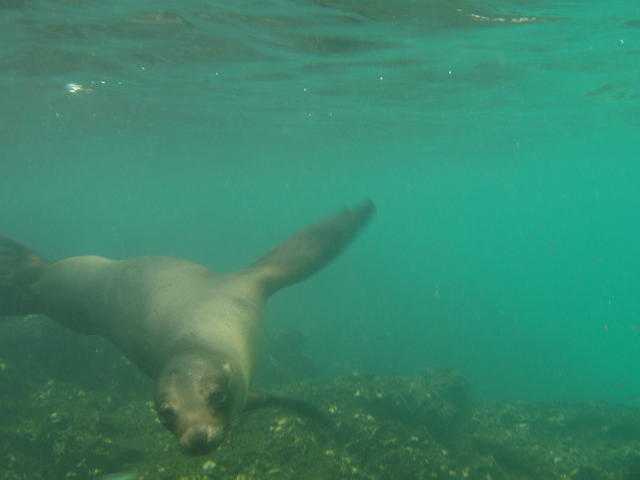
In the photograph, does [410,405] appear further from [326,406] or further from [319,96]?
[319,96]

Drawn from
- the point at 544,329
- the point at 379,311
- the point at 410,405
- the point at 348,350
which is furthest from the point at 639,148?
the point at 410,405

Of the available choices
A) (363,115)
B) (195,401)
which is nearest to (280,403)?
(195,401)

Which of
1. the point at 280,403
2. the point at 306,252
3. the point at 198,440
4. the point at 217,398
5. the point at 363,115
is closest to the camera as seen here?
the point at 198,440

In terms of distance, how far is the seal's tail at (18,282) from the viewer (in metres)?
6.37

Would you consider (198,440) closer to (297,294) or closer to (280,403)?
(280,403)

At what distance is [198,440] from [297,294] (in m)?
24.8

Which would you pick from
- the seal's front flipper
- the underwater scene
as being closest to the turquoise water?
the underwater scene

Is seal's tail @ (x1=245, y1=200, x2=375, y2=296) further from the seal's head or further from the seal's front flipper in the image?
the seal's head

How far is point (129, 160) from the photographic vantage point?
3694cm

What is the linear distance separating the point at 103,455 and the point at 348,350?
51.8 feet

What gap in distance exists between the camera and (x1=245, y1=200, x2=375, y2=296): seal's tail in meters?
5.24

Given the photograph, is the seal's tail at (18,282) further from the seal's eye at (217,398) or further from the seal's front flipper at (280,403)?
the seal's eye at (217,398)

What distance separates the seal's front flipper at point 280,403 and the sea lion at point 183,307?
0.03 meters

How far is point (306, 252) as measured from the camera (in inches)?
216
